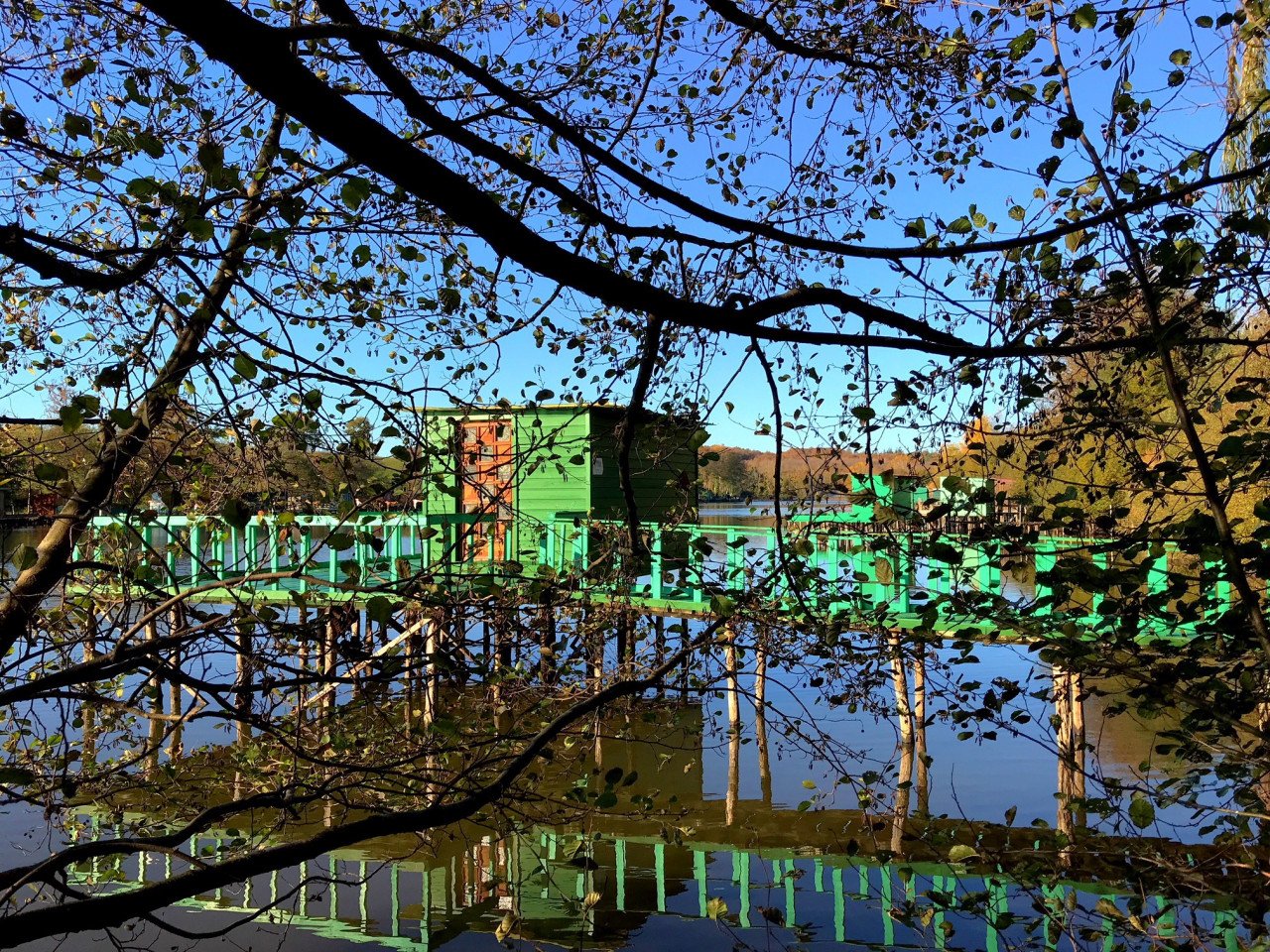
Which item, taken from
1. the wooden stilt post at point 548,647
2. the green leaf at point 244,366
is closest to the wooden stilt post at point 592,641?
the wooden stilt post at point 548,647

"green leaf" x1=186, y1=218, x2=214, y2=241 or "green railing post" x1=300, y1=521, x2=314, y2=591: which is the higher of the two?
"green leaf" x1=186, y1=218, x2=214, y2=241

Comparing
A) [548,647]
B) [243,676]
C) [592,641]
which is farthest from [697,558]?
[243,676]

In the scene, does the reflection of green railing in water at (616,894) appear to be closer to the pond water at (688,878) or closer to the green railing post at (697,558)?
the pond water at (688,878)

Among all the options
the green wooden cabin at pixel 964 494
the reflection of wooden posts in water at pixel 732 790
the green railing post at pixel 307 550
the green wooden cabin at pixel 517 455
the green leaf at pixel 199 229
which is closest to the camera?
the green leaf at pixel 199 229

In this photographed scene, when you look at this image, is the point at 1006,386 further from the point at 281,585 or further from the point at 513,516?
the point at 281,585

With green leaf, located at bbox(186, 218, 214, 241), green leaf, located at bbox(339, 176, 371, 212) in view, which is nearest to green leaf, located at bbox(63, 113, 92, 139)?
green leaf, located at bbox(186, 218, 214, 241)

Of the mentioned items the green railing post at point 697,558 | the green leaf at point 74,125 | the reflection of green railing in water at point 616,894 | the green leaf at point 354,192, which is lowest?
the reflection of green railing in water at point 616,894

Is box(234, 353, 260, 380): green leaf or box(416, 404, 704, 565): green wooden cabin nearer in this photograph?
box(234, 353, 260, 380): green leaf

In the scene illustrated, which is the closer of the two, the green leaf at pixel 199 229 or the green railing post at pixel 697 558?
the green leaf at pixel 199 229

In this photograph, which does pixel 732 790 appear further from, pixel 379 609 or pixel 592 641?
pixel 379 609

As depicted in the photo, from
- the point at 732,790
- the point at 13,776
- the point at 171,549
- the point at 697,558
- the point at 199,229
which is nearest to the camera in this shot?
the point at 199,229

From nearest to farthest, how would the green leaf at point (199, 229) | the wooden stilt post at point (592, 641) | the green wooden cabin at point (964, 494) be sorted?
the green leaf at point (199, 229)
the green wooden cabin at point (964, 494)
the wooden stilt post at point (592, 641)

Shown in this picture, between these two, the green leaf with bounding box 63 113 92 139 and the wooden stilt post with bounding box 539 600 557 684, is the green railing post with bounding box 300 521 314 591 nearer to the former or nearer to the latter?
the wooden stilt post with bounding box 539 600 557 684

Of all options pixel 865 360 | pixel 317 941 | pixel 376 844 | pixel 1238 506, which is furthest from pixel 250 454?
pixel 1238 506
